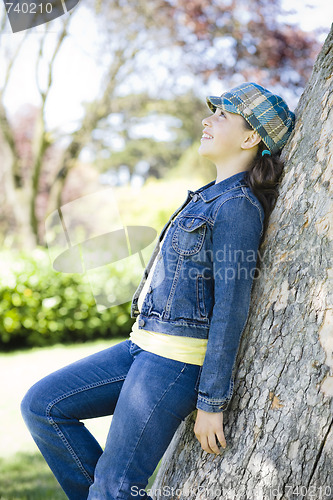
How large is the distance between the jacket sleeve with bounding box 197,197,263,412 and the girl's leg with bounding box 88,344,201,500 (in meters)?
0.08

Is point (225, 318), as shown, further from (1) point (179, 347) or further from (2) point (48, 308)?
(2) point (48, 308)

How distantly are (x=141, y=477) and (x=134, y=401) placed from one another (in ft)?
0.82

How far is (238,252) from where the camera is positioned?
170 centimetres

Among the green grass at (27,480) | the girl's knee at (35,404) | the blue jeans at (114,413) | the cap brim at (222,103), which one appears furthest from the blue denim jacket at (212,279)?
the green grass at (27,480)

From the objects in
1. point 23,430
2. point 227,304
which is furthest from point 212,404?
point 23,430

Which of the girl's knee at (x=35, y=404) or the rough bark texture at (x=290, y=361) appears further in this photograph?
the girl's knee at (x=35, y=404)

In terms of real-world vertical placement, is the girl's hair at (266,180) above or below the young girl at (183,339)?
above

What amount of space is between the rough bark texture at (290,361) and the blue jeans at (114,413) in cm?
18

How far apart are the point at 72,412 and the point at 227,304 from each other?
0.73 m

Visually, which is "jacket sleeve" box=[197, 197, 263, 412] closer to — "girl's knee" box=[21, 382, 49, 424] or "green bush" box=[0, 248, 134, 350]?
"girl's knee" box=[21, 382, 49, 424]

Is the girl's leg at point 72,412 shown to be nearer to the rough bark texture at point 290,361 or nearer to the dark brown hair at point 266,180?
the rough bark texture at point 290,361

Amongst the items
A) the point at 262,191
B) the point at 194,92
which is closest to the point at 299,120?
the point at 262,191

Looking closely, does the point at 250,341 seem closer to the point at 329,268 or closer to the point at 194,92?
the point at 329,268

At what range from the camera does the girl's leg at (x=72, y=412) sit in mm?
1881
